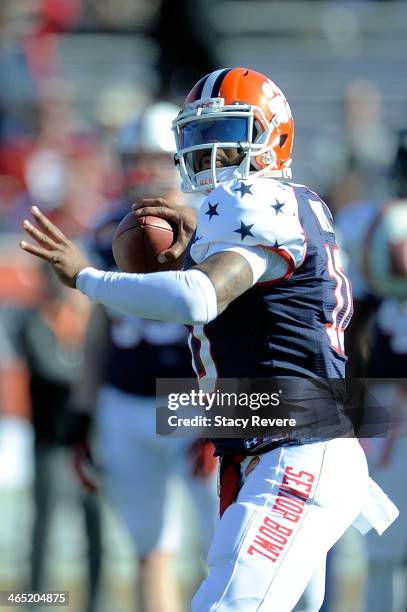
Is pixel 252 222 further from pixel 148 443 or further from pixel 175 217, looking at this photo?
pixel 148 443

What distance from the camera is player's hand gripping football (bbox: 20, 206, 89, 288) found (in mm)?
2775

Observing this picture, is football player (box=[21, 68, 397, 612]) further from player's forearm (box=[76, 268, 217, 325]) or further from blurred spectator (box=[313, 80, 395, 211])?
blurred spectator (box=[313, 80, 395, 211])

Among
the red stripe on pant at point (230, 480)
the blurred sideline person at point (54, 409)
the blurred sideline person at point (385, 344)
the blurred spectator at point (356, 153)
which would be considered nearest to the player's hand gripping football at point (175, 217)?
the red stripe on pant at point (230, 480)

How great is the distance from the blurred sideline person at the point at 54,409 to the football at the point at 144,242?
175 centimetres

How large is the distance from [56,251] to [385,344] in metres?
1.92

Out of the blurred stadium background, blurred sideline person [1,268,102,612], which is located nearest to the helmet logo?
blurred sideline person [1,268,102,612]

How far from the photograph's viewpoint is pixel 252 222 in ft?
8.85

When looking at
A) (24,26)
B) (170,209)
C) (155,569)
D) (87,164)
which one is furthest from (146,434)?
(24,26)

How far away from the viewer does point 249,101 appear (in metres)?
3.06

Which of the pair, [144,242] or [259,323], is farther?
[144,242]

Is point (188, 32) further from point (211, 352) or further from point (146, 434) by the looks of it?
point (211, 352)

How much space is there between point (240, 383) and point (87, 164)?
6655 millimetres

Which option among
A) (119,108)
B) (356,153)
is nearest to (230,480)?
(356,153)

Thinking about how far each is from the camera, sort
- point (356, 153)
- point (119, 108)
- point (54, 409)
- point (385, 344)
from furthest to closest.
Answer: point (119, 108) < point (356, 153) < point (54, 409) < point (385, 344)
